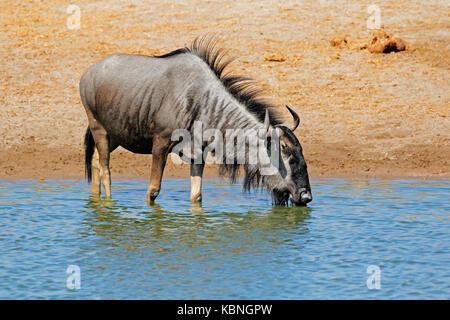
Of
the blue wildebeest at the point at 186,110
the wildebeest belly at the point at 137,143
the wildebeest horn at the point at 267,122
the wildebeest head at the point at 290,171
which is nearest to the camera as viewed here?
the wildebeest horn at the point at 267,122

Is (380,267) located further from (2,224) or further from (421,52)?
(421,52)

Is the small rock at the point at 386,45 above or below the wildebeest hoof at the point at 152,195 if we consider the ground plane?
above

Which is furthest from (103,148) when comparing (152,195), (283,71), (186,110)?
(283,71)

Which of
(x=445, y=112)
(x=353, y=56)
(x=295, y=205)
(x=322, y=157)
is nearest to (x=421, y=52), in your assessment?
(x=353, y=56)

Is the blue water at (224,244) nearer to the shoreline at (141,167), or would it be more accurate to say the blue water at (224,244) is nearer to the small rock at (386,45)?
the shoreline at (141,167)

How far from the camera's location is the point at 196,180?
36.7ft

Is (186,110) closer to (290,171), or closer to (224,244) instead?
(290,171)

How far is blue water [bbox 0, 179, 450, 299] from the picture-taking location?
7094 mm

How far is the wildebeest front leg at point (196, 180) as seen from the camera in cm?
1105

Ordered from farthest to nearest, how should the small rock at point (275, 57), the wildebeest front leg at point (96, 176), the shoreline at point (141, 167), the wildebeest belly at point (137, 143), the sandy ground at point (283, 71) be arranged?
1. the small rock at point (275, 57)
2. the sandy ground at point (283, 71)
3. the shoreline at point (141, 167)
4. the wildebeest front leg at point (96, 176)
5. the wildebeest belly at point (137, 143)

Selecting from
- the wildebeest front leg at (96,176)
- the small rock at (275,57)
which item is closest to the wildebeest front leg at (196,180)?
the wildebeest front leg at (96,176)

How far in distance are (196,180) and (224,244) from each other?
251cm

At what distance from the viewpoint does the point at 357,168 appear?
14.6 metres
